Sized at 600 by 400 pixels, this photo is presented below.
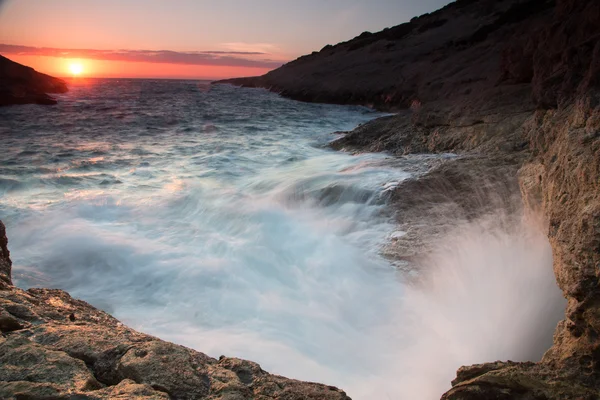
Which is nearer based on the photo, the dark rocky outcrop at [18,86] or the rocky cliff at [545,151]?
the rocky cliff at [545,151]

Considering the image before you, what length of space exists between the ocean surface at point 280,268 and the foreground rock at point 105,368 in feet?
4.49

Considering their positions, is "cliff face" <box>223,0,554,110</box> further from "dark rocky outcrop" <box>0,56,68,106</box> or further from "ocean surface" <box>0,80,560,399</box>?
"dark rocky outcrop" <box>0,56,68,106</box>

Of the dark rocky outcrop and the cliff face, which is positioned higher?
the cliff face

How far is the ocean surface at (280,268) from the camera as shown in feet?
11.1

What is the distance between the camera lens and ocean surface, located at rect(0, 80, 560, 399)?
3391 mm

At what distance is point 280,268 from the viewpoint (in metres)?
5.20

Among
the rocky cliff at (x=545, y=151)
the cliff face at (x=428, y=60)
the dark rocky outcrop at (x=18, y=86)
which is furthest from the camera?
the dark rocky outcrop at (x=18, y=86)

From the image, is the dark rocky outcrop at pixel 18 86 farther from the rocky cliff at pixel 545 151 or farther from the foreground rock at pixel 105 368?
the foreground rock at pixel 105 368

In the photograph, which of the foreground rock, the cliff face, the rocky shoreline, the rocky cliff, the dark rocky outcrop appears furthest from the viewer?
the dark rocky outcrop

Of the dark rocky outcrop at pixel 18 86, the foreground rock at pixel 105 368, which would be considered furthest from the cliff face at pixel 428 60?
the dark rocky outcrop at pixel 18 86

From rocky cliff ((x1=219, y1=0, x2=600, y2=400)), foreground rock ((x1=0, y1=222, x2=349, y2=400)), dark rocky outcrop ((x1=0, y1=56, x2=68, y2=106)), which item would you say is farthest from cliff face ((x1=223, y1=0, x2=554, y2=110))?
dark rocky outcrop ((x1=0, y1=56, x2=68, y2=106))

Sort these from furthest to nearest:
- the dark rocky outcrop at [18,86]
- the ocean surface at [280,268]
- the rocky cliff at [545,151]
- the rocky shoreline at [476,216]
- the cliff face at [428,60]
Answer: the dark rocky outcrop at [18,86] → the cliff face at [428,60] → the ocean surface at [280,268] → the rocky cliff at [545,151] → the rocky shoreline at [476,216]

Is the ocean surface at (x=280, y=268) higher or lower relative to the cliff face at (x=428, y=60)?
lower

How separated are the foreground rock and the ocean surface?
137 cm
